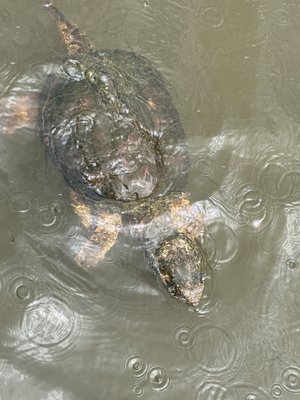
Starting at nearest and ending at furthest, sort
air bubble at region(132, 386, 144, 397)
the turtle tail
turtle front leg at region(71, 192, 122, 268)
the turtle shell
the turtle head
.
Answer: air bubble at region(132, 386, 144, 397) → the turtle head → the turtle shell → turtle front leg at region(71, 192, 122, 268) → the turtle tail

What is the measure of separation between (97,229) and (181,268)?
0.77 metres

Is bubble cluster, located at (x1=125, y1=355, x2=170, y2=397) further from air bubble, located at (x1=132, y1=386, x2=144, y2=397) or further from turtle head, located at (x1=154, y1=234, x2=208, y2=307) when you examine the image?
turtle head, located at (x1=154, y1=234, x2=208, y2=307)

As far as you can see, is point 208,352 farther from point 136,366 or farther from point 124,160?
point 124,160

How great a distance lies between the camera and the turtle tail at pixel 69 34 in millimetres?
4641

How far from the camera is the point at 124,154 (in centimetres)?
387

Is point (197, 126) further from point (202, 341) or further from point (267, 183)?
point (202, 341)

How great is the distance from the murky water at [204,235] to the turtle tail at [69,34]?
0.11 meters

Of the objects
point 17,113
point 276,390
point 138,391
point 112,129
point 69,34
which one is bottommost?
point 138,391

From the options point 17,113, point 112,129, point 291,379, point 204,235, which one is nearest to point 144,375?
point 291,379

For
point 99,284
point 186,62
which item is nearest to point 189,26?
point 186,62

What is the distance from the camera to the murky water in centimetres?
373

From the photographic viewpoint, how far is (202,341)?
3.83 m

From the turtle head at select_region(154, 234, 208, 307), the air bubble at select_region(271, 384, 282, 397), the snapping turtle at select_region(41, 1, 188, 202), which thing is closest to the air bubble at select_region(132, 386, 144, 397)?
the turtle head at select_region(154, 234, 208, 307)

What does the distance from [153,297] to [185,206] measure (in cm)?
79
